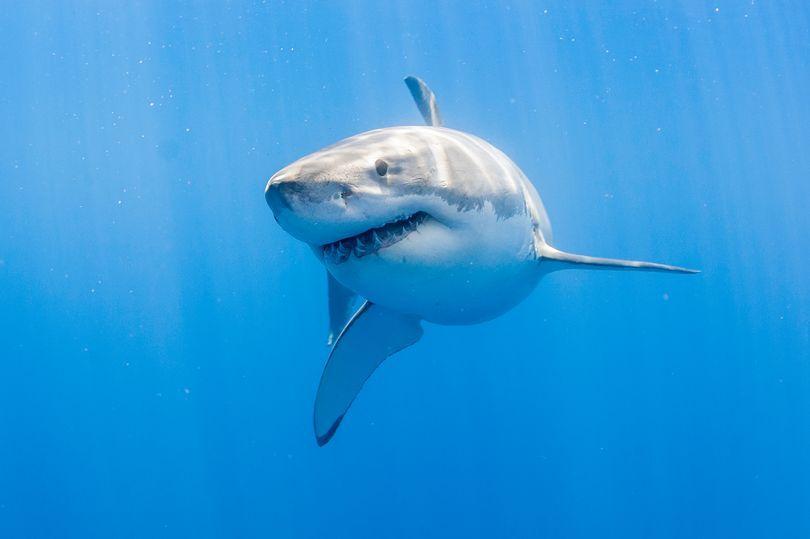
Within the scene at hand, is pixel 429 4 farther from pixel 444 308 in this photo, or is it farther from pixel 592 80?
pixel 444 308

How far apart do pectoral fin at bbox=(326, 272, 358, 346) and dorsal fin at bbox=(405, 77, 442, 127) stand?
2.02m

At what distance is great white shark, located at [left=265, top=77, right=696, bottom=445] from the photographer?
6.85 ft

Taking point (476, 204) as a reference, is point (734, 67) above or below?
above

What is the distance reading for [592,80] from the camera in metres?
30.5

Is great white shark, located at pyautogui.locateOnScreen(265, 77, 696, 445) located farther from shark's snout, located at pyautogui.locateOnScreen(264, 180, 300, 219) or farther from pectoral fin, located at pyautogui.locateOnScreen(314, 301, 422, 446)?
pectoral fin, located at pyautogui.locateOnScreen(314, 301, 422, 446)

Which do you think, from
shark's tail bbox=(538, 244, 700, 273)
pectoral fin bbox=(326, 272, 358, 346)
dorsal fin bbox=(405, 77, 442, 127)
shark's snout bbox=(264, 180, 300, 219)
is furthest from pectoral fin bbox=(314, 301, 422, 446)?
shark's snout bbox=(264, 180, 300, 219)

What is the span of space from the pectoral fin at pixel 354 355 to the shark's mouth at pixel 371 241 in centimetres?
205

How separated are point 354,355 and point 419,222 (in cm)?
248

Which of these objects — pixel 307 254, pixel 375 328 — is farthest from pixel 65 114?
pixel 375 328

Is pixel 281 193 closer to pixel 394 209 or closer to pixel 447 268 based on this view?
pixel 394 209

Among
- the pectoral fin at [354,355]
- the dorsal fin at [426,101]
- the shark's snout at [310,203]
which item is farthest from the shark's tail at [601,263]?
the dorsal fin at [426,101]

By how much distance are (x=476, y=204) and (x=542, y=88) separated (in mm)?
32693

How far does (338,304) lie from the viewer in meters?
5.45

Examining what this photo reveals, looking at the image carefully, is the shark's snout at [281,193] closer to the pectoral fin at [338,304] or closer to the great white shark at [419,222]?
the great white shark at [419,222]
